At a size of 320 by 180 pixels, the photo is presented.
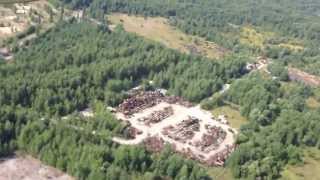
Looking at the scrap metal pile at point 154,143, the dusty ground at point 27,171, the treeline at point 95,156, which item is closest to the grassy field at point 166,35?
the scrap metal pile at point 154,143

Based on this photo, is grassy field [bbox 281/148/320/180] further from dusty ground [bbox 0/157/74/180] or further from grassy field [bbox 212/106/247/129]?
dusty ground [bbox 0/157/74/180]

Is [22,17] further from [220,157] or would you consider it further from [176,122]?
[220,157]

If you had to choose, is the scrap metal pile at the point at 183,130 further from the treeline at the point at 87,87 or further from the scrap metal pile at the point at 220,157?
the treeline at the point at 87,87

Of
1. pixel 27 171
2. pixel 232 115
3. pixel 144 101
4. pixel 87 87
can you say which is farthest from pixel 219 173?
pixel 87 87

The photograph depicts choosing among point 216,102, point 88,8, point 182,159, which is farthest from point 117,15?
point 182,159

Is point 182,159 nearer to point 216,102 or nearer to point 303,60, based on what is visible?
point 216,102

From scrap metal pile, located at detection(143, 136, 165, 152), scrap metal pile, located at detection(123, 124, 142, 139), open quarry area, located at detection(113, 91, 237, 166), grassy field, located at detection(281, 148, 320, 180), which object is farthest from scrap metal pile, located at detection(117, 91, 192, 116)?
grassy field, located at detection(281, 148, 320, 180)
